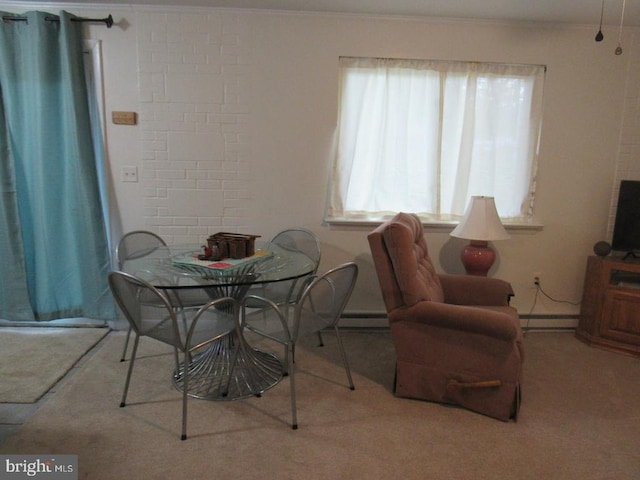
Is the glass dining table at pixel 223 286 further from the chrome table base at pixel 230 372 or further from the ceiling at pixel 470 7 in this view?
the ceiling at pixel 470 7

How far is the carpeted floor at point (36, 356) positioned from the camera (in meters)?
2.27

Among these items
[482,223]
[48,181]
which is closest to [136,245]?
[48,181]

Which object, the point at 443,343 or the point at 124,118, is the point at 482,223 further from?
the point at 124,118

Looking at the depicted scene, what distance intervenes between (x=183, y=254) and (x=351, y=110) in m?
1.62

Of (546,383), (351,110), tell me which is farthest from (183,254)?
(546,383)

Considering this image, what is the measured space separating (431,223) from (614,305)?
4.56 ft

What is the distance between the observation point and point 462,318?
6.62 feet

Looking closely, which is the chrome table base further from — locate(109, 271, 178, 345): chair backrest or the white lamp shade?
the white lamp shade

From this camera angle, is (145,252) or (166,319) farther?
(145,252)

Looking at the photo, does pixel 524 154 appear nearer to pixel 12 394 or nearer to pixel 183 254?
pixel 183 254

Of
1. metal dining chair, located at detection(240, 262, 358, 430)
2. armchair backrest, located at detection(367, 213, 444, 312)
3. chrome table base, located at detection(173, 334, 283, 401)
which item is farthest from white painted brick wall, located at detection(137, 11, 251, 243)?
armchair backrest, located at detection(367, 213, 444, 312)

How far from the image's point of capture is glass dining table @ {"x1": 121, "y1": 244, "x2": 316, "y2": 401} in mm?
1989

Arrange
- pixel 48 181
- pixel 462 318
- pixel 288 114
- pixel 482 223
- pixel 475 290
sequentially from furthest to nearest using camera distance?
pixel 288 114, pixel 48 181, pixel 482 223, pixel 475 290, pixel 462 318

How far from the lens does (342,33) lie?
2908 mm
